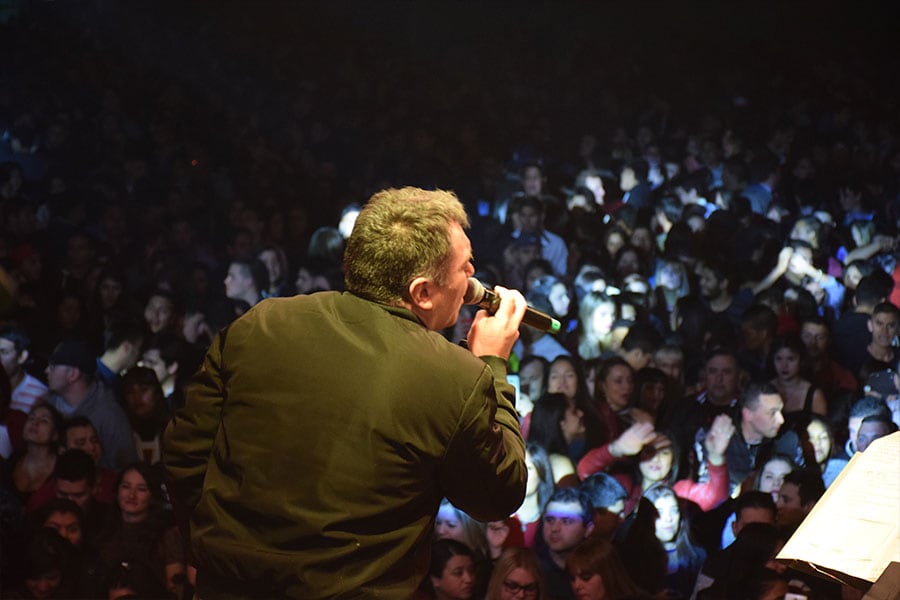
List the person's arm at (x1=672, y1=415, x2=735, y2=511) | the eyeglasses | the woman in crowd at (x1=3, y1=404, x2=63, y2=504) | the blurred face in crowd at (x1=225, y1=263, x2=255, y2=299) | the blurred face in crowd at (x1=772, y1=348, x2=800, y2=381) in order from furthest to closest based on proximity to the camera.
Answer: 1. the blurred face in crowd at (x1=225, y1=263, x2=255, y2=299)
2. the blurred face in crowd at (x1=772, y1=348, x2=800, y2=381)
3. the person's arm at (x1=672, y1=415, x2=735, y2=511)
4. the woman in crowd at (x1=3, y1=404, x2=63, y2=504)
5. the eyeglasses

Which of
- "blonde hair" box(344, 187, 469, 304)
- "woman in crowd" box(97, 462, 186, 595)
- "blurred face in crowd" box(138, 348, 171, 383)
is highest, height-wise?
"blonde hair" box(344, 187, 469, 304)

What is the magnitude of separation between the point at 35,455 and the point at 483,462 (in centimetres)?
311

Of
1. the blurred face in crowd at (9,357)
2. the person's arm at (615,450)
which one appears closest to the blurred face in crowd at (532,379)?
the person's arm at (615,450)

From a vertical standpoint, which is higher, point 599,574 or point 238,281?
point 238,281

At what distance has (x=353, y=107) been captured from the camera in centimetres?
645

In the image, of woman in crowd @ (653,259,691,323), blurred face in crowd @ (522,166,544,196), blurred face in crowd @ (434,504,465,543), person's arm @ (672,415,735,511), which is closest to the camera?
blurred face in crowd @ (434,504,465,543)

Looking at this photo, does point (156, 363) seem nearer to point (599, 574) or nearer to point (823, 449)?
point (599, 574)

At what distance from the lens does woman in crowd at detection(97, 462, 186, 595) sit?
3480mm

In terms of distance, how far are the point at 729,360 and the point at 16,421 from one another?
10.1 ft

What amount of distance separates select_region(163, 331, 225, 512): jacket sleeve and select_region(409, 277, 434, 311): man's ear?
261 mm

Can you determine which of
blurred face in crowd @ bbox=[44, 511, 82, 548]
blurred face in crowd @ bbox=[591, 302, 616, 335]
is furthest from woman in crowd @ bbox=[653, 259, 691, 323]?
blurred face in crowd @ bbox=[44, 511, 82, 548]

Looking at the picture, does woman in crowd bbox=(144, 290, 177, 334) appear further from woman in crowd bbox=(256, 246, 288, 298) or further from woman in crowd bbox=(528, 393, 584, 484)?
woman in crowd bbox=(528, 393, 584, 484)

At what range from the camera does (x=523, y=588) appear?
11.0 feet

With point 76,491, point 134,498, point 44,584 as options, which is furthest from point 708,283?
point 44,584
